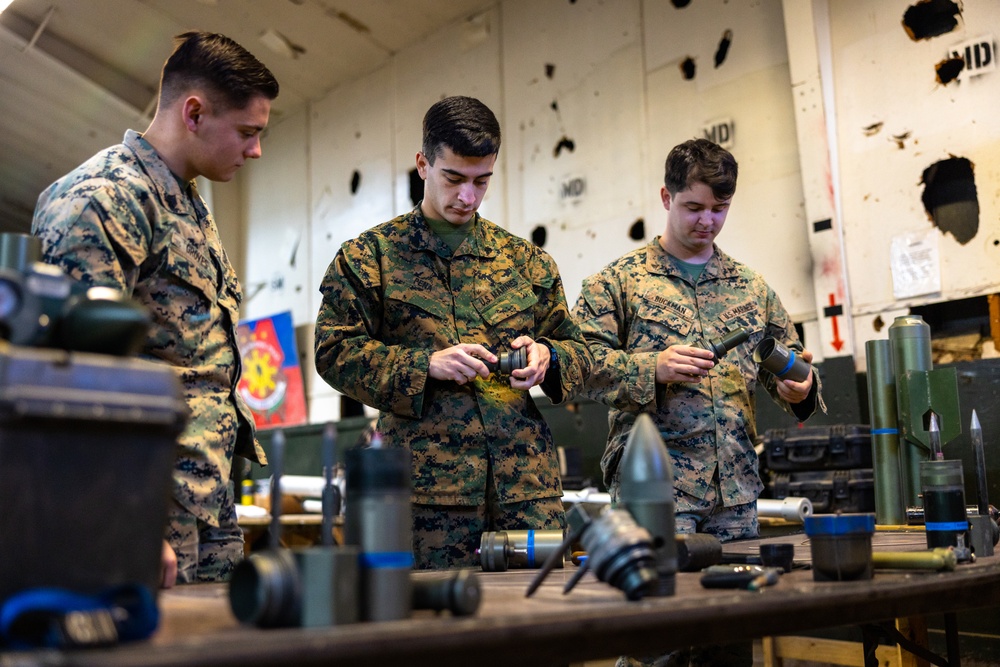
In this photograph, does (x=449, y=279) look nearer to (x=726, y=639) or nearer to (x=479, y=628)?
(x=726, y=639)

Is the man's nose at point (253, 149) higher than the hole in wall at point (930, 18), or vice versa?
the hole in wall at point (930, 18)

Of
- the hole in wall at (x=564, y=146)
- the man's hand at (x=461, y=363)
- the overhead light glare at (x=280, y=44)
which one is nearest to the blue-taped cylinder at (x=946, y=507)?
the man's hand at (x=461, y=363)

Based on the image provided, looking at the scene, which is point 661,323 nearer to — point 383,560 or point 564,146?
point 383,560

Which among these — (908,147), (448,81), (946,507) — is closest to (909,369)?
(946,507)

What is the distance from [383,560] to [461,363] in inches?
37.2

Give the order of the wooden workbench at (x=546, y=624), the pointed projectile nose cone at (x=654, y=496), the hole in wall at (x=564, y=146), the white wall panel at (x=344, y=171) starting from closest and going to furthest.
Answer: the wooden workbench at (x=546, y=624), the pointed projectile nose cone at (x=654, y=496), the hole in wall at (x=564, y=146), the white wall panel at (x=344, y=171)

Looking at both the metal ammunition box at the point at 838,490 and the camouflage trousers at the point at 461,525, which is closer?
the camouflage trousers at the point at 461,525

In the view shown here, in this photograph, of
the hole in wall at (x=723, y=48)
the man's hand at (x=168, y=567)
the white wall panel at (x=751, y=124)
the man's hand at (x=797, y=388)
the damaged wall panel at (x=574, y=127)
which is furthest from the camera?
the damaged wall panel at (x=574, y=127)

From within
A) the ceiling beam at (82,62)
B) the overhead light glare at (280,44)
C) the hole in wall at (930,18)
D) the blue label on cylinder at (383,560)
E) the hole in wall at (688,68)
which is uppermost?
the overhead light glare at (280,44)

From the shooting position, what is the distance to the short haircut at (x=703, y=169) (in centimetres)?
249

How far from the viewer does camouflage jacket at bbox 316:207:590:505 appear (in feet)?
6.45

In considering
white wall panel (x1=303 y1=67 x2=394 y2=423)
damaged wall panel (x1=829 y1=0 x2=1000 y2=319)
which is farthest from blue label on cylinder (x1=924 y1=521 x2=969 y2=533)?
white wall panel (x1=303 y1=67 x2=394 y2=423)

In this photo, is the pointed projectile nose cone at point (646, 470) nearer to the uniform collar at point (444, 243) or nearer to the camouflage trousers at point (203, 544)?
the camouflage trousers at point (203, 544)

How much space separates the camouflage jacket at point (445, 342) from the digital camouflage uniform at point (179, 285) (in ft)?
0.94
